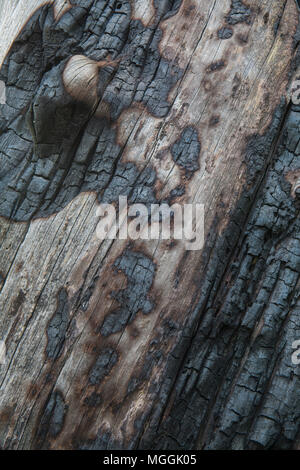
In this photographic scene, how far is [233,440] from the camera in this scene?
5.12 feet

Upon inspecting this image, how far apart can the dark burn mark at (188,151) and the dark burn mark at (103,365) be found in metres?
0.80

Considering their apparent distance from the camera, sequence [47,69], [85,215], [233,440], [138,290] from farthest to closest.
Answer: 1. [47,69]
2. [85,215]
3. [138,290]
4. [233,440]

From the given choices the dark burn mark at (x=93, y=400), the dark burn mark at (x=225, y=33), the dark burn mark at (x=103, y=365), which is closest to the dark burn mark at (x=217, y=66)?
the dark burn mark at (x=225, y=33)

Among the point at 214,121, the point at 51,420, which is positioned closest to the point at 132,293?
the point at 51,420

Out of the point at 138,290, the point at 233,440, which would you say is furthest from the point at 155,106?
the point at 233,440

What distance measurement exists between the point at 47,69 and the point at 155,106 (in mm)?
574

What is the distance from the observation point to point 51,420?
64.1 inches

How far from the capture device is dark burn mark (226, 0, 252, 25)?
1.84m

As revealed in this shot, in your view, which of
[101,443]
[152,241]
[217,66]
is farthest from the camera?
[217,66]

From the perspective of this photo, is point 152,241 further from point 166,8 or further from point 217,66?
point 166,8

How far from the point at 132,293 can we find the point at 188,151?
25.3 inches

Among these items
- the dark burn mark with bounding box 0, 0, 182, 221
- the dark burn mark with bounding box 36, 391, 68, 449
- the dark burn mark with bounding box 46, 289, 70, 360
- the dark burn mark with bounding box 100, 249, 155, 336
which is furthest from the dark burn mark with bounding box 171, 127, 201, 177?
the dark burn mark with bounding box 36, 391, 68, 449

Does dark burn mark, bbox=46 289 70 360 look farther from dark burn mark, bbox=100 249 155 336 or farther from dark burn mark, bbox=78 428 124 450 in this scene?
dark burn mark, bbox=78 428 124 450
